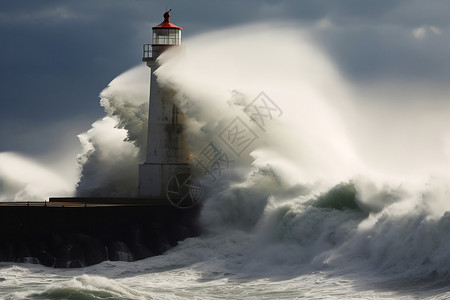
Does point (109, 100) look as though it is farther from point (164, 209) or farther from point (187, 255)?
point (187, 255)

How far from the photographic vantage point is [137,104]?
2791 centimetres

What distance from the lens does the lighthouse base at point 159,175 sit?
85.1 feet

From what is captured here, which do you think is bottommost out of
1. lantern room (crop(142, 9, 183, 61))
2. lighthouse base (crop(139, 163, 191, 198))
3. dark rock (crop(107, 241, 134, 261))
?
dark rock (crop(107, 241, 134, 261))

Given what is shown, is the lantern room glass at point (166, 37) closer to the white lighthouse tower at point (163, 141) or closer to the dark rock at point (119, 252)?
the white lighthouse tower at point (163, 141)

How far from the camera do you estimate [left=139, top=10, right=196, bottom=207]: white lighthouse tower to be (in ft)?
85.2

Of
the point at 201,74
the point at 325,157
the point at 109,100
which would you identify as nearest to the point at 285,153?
the point at 325,157

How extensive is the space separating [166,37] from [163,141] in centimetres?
277

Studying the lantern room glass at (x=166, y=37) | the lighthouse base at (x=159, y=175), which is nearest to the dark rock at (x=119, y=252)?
the lighthouse base at (x=159, y=175)

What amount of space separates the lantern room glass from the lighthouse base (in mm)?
3255

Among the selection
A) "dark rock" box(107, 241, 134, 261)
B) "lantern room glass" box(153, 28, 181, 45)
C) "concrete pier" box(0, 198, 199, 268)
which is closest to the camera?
"concrete pier" box(0, 198, 199, 268)

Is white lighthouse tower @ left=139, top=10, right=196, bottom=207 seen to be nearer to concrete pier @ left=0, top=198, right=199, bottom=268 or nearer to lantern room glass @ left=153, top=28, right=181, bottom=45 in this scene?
lantern room glass @ left=153, top=28, right=181, bottom=45

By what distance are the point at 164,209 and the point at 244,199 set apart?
2.03 meters

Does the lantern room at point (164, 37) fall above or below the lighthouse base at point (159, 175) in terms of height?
above

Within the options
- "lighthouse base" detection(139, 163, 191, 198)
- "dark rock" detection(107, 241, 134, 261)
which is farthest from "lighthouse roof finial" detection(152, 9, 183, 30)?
"dark rock" detection(107, 241, 134, 261)
